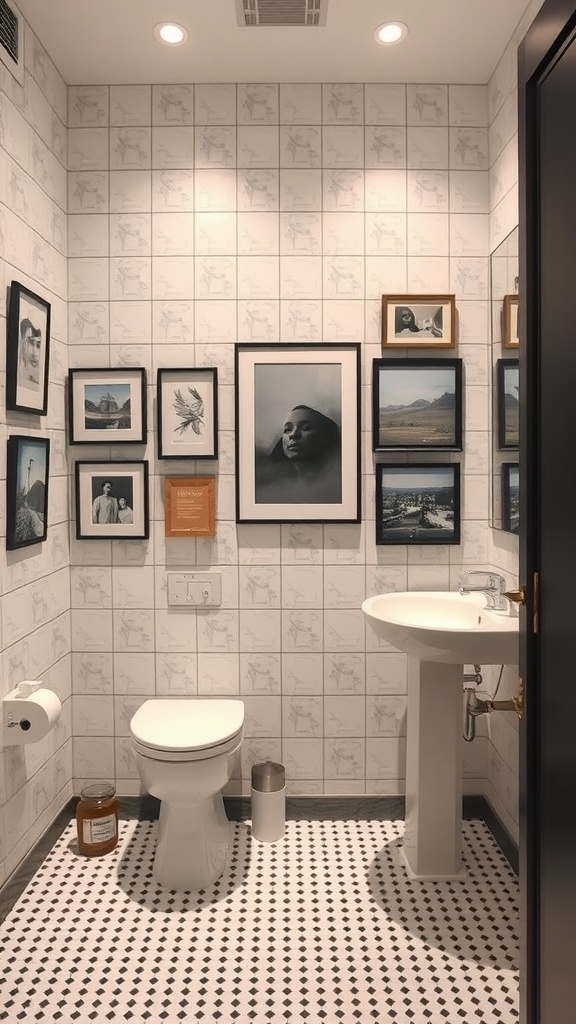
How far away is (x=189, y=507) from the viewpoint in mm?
2555

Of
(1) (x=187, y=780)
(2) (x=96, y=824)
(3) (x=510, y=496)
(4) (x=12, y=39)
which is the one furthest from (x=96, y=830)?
(4) (x=12, y=39)

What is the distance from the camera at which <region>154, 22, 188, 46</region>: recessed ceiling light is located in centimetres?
219

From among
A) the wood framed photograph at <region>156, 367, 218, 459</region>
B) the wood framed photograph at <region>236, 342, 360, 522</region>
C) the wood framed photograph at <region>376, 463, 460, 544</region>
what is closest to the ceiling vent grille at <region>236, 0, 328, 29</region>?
the wood framed photograph at <region>236, 342, 360, 522</region>

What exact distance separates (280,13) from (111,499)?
1.74 metres

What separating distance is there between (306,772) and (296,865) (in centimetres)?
38

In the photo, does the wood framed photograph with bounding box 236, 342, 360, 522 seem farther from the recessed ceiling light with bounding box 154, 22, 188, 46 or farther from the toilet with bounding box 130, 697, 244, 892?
the recessed ceiling light with bounding box 154, 22, 188, 46

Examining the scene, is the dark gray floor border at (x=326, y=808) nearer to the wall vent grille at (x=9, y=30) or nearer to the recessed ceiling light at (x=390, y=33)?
the wall vent grille at (x=9, y=30)

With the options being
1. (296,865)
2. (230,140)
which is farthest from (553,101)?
(296,865)

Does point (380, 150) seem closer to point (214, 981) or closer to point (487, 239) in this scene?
point (487, 239)

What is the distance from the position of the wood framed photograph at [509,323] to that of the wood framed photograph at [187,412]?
1075 millimetres

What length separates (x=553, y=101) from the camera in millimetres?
1084

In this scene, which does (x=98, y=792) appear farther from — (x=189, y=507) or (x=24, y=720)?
(x=189, y=507)

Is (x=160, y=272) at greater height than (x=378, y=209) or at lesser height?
lesser

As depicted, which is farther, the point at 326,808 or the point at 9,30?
the point at 326,808
